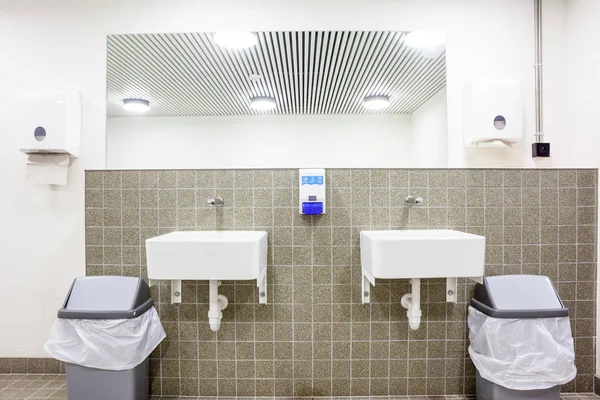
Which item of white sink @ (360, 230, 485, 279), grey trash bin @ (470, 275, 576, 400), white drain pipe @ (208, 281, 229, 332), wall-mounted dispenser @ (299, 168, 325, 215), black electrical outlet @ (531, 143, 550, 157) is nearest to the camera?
white sink @ (360, 230, 485, 279)

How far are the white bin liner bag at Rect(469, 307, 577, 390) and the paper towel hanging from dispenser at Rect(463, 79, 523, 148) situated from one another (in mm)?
1009

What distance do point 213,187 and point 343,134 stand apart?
0.85 meters

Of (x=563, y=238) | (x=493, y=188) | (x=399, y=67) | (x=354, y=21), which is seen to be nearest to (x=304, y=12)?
(x=354, y=21)

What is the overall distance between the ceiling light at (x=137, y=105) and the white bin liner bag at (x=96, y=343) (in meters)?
1.22

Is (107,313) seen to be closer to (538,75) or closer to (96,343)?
(96,343)

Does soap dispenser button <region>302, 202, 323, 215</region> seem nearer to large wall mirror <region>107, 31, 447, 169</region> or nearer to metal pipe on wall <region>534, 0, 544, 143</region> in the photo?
large wall mirror <region>107, 31, 447, 169</region>

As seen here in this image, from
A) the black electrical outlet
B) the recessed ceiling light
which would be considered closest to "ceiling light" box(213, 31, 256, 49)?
the recessed ceiling light

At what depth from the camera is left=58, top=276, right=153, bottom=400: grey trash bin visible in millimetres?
1513

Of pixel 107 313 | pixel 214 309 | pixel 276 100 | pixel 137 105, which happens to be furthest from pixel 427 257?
pixel 137 105

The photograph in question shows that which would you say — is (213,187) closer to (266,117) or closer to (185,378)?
(266,117)

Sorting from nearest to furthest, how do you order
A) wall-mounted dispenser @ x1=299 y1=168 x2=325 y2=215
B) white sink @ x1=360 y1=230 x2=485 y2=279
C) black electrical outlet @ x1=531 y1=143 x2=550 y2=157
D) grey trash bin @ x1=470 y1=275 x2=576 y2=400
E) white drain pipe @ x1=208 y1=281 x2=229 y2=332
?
1. white sink @ x1=360 y1=230 x2=485 y2=279
2. grey trash bin @ x1=470 y1=275 x2=576 y2=400
3. white drain pipe @ x1=208 y1=281 x2=229 y2=332
4. wall-mounted dispenser @ x1=299 y1=168 x2=325 y2=215
5. black electrical outlet @ x1=531 y1=143 x2=550 y2=157

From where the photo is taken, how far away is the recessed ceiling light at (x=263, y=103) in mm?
1878

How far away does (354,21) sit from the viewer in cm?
186

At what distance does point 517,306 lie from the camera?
5.20 feet
